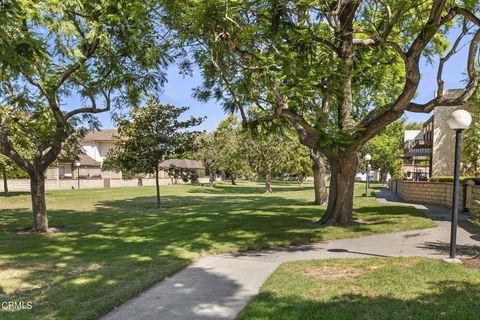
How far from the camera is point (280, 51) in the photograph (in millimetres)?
11117

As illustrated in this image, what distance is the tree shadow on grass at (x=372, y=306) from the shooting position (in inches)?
188

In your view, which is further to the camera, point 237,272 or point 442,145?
point 442,145

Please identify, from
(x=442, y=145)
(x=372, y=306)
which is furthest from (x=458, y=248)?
(x=442, y=145)

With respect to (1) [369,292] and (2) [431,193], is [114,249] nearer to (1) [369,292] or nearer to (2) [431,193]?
(1) [369,292]

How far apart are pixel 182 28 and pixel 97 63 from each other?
3.62 m

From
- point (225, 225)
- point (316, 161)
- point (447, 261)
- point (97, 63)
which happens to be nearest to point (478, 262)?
point (447, 261)

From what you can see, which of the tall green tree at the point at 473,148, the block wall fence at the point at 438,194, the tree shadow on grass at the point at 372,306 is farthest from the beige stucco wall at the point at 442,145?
the tree shadow on grass at the point at 372,306

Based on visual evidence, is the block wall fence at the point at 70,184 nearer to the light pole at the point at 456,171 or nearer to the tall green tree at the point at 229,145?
the tall green tree at the point at 229,145

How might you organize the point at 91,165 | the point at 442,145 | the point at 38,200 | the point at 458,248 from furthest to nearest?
the point at 91,165 < the point at 442,145 < the point at 38,200 < the point at 458,248

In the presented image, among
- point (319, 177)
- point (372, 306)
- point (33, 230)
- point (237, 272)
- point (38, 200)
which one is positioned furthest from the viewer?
point (319, 177)

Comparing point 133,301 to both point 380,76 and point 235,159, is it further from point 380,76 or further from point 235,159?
point 235,159

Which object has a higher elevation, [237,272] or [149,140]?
[149,140]
